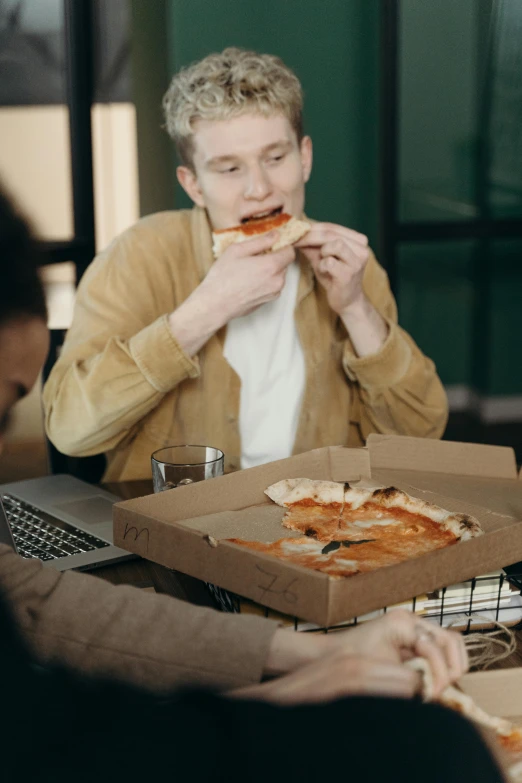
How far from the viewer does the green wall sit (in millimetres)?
3504

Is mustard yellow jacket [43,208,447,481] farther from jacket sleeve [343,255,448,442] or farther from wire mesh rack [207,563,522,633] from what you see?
wire mesh rack [207,563,522,633]

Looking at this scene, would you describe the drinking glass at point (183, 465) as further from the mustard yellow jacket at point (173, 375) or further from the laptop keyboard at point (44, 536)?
the mustard yellow jacket at point (173, 375)

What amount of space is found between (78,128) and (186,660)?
3402mm

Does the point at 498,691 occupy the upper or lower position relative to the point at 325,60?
lower

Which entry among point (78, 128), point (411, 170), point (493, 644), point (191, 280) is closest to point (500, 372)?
point (411, 170)

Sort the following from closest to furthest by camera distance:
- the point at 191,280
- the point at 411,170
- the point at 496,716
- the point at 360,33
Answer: the point at 496,716 → the point at 191,280 → the point at 360,33 → the point at 411,170

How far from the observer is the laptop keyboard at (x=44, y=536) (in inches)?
54.8

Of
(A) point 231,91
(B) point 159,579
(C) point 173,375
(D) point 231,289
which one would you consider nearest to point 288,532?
(B) point 159,579

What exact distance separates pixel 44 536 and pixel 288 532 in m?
0.45

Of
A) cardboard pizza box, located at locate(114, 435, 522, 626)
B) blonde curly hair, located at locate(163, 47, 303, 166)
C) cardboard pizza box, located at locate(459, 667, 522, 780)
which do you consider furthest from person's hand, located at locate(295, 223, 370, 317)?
cardboard pizza box, located at locate(459, 667, 522, 780)

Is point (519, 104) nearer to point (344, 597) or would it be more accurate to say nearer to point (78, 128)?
point (78, 128)

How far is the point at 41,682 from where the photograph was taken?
724 mm

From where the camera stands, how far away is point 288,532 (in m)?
1.20

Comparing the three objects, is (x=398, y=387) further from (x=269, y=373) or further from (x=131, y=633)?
(x=131, y=633)
